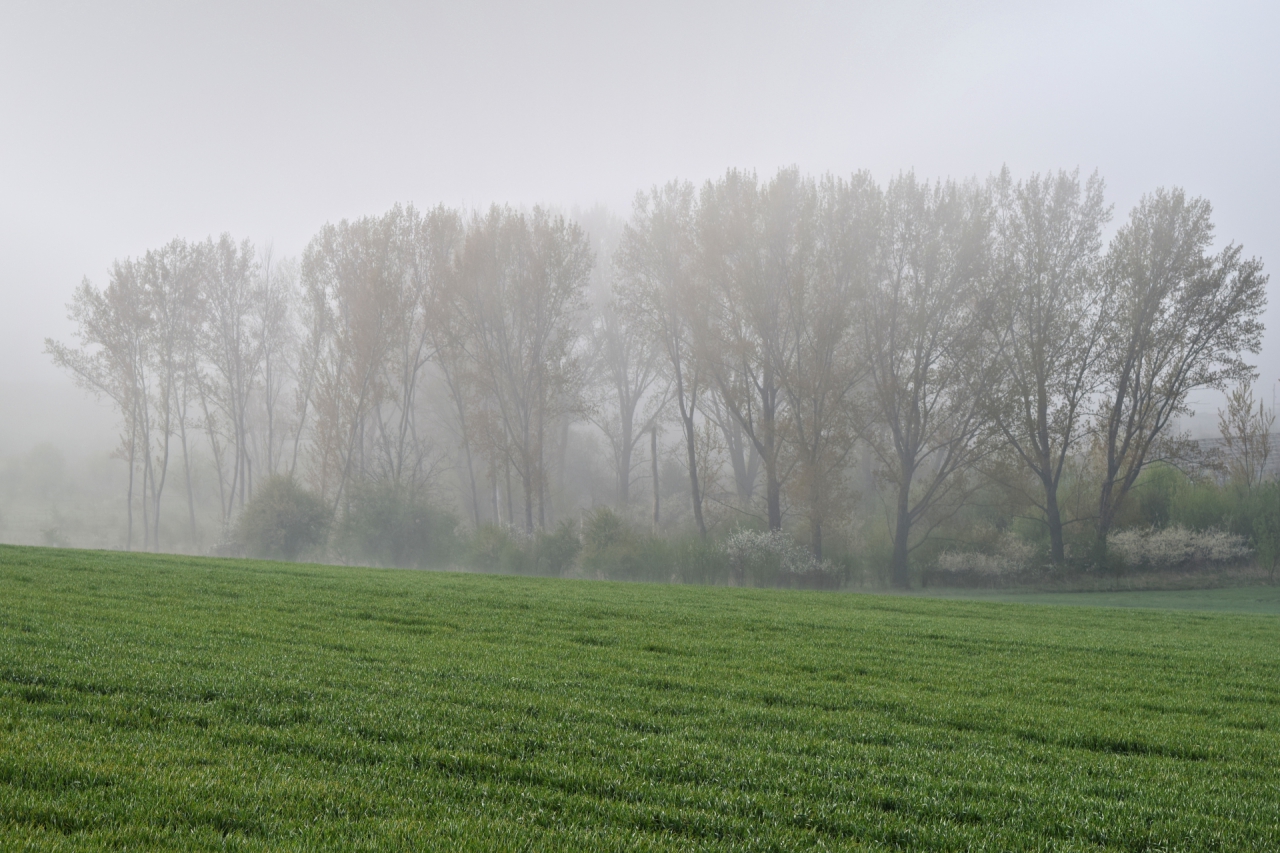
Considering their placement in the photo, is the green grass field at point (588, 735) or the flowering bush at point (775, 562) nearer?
the green grass field at point (588, 735)

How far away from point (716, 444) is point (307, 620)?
116 feet

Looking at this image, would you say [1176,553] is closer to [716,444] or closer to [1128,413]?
[1128,413]

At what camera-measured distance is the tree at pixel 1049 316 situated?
34.1m

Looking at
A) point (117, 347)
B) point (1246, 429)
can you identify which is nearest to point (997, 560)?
point (1246, 429)

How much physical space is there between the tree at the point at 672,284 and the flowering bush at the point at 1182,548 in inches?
721

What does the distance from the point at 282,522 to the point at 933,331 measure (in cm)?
3410

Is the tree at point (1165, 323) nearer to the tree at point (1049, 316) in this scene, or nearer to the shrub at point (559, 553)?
the tree at point (1049, 316)

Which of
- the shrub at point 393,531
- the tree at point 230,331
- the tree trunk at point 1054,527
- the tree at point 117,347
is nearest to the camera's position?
the tree trunk at point 1054,527

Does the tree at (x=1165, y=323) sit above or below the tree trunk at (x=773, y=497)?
above

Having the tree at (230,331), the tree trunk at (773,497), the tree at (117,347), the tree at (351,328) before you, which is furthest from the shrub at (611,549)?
the tree at (117,347)

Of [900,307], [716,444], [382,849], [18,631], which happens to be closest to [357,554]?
[716,444]

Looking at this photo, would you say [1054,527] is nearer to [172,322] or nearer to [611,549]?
[611,549]

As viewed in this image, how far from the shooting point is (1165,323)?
3394 cm

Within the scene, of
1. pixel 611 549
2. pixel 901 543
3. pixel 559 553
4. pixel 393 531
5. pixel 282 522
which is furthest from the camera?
pixel 393 531
